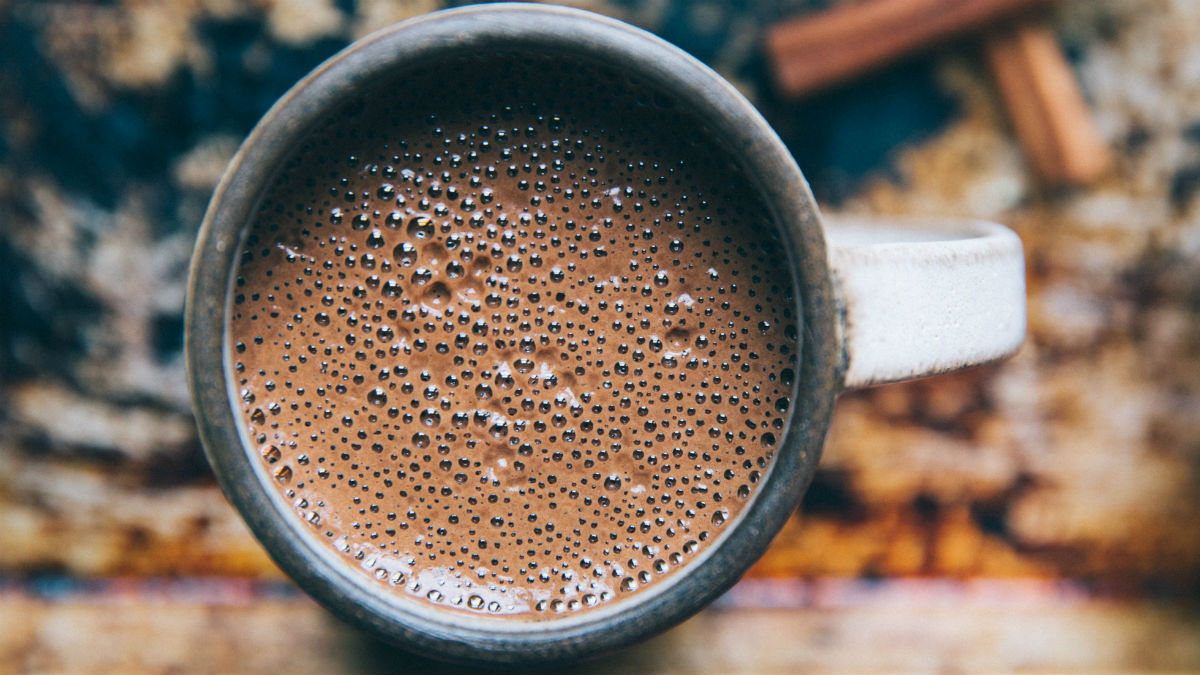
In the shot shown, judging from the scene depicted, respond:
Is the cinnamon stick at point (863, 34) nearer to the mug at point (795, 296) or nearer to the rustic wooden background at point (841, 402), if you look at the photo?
the rustic wooden background at point (841, 402)

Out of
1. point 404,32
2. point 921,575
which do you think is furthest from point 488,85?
point 921,575

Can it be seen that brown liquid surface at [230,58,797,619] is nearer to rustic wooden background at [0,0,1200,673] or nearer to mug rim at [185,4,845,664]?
mug rim at [185,4,845,664]

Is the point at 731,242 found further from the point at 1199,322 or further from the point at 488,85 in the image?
the point at 1199,322

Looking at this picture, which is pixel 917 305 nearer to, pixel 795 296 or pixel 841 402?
pixel 795 296

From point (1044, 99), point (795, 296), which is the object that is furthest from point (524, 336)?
point (1044, 99)

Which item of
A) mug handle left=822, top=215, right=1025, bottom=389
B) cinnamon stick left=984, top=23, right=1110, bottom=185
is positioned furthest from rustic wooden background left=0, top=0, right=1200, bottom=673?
mug handle left=822, top=215, right=1025, bottom=389
